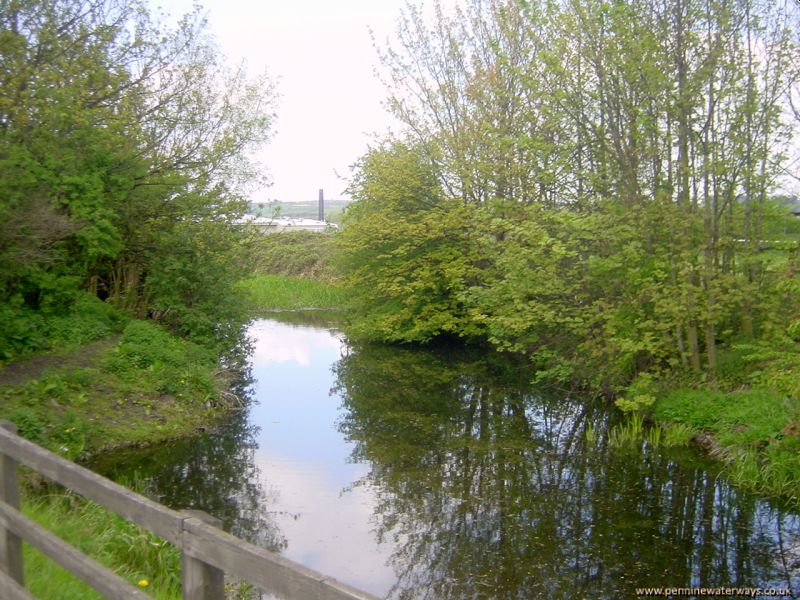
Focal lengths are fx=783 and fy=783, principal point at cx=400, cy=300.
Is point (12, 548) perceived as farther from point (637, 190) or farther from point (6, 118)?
Result: point (637, 190)

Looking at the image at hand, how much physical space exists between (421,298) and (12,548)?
825 inches

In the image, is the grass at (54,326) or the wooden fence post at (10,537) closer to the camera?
the wooden fence post at (10,537)

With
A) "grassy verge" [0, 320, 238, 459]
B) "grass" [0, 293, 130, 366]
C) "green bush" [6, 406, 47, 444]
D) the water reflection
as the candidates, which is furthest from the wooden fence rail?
"grass" [0, 293, 130, 366]

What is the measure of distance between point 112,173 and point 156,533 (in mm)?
14944

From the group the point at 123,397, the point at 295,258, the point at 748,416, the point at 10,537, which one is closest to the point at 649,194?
the point at 748,416

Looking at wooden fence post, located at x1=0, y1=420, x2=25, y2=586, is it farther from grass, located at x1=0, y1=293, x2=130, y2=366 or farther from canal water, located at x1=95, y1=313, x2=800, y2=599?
grass, located at x1=0, y1=293, x2=130, y2=366

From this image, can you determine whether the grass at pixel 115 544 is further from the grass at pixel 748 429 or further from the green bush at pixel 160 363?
the grass at pixel 748 429

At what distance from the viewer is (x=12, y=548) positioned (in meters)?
4.15

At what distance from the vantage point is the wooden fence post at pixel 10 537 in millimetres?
4148

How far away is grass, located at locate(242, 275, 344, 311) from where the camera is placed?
39844 mm

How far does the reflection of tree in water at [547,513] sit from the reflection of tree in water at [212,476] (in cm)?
169

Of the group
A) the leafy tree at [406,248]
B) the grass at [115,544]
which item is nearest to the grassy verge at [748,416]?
the grass at [115,544]

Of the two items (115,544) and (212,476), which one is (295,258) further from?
(115,544)

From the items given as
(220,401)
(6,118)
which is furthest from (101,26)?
(220,401)
